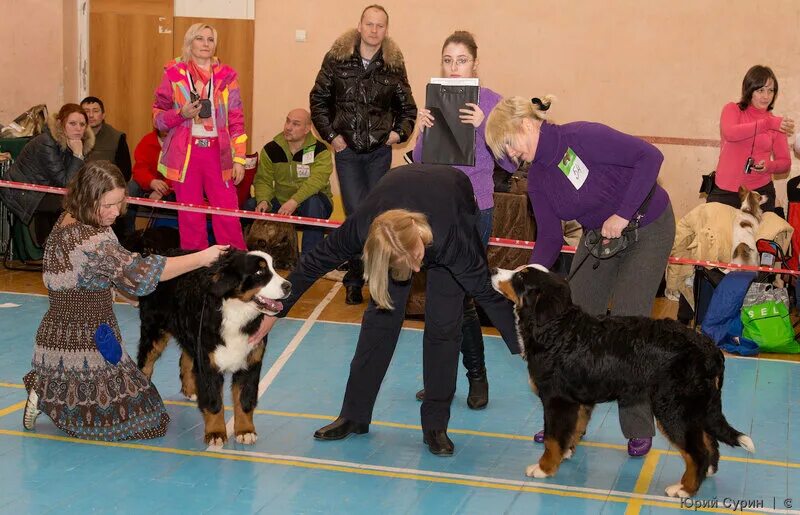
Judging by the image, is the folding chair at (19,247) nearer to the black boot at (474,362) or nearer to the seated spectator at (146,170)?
the seated spectator at (146,170)

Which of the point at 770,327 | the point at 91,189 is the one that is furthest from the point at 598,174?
the point at 770,327

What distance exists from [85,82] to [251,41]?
192 cm

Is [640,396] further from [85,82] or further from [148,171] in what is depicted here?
[85,82]

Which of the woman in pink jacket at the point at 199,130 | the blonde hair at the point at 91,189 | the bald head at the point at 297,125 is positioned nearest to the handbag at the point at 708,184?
the bald head at the point at 297,125

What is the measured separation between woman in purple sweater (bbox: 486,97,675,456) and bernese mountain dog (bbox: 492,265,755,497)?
0.60 feet

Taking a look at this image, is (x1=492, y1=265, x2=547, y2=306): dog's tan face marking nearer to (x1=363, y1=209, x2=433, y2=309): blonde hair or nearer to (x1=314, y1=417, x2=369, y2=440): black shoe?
(x1=363, y1=209, x2=433, y2=309): blonde hair

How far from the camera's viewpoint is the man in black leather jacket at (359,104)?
7242 mm

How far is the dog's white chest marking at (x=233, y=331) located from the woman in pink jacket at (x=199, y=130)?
2.81 metres

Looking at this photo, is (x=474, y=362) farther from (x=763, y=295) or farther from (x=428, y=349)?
(x=763, y=295)

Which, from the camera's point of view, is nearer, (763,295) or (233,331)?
(233,331)

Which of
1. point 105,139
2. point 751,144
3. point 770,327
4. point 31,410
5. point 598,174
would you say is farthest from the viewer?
point 105,139

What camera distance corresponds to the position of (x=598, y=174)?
4188 mm

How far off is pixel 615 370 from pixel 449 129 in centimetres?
156

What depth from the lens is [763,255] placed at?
7.28 metres
